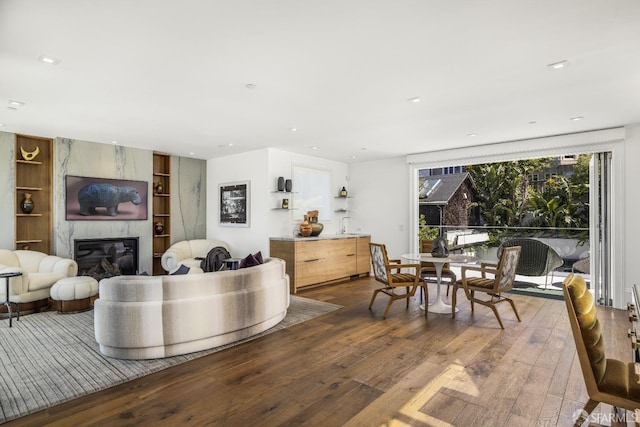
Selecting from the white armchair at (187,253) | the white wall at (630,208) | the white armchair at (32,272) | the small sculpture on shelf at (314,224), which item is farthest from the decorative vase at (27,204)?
the white wall at (630,208)

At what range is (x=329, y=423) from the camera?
2211mm

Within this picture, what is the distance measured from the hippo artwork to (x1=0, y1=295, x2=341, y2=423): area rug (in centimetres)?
220

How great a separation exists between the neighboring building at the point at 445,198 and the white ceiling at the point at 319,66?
2.40 m

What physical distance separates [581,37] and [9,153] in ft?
23.6

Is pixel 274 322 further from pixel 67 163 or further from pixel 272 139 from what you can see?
pixel 67 163

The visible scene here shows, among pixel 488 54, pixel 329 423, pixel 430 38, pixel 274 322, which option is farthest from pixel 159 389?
pixel 488 54

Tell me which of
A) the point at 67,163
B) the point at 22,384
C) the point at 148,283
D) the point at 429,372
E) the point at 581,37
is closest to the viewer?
the point at 581,37

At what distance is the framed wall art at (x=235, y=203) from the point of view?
6.81m

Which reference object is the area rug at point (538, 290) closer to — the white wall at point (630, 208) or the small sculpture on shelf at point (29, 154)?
the white wall at point (630, 208)

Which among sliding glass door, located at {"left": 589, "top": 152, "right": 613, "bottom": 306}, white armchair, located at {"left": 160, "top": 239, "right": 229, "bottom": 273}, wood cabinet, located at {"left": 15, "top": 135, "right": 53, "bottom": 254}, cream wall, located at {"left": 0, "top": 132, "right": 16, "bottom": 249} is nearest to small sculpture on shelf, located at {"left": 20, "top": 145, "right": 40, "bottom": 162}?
wood cabinet, located at {"left": 15, "top": 135, "right": 53, "bottom": 254}

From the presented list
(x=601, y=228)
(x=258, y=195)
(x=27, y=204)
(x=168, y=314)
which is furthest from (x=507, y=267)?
(x=27, y=204)

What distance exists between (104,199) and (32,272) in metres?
1.59

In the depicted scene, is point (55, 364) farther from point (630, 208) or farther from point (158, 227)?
point (630, 208)

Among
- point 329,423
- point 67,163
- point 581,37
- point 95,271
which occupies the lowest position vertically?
point 329,423
